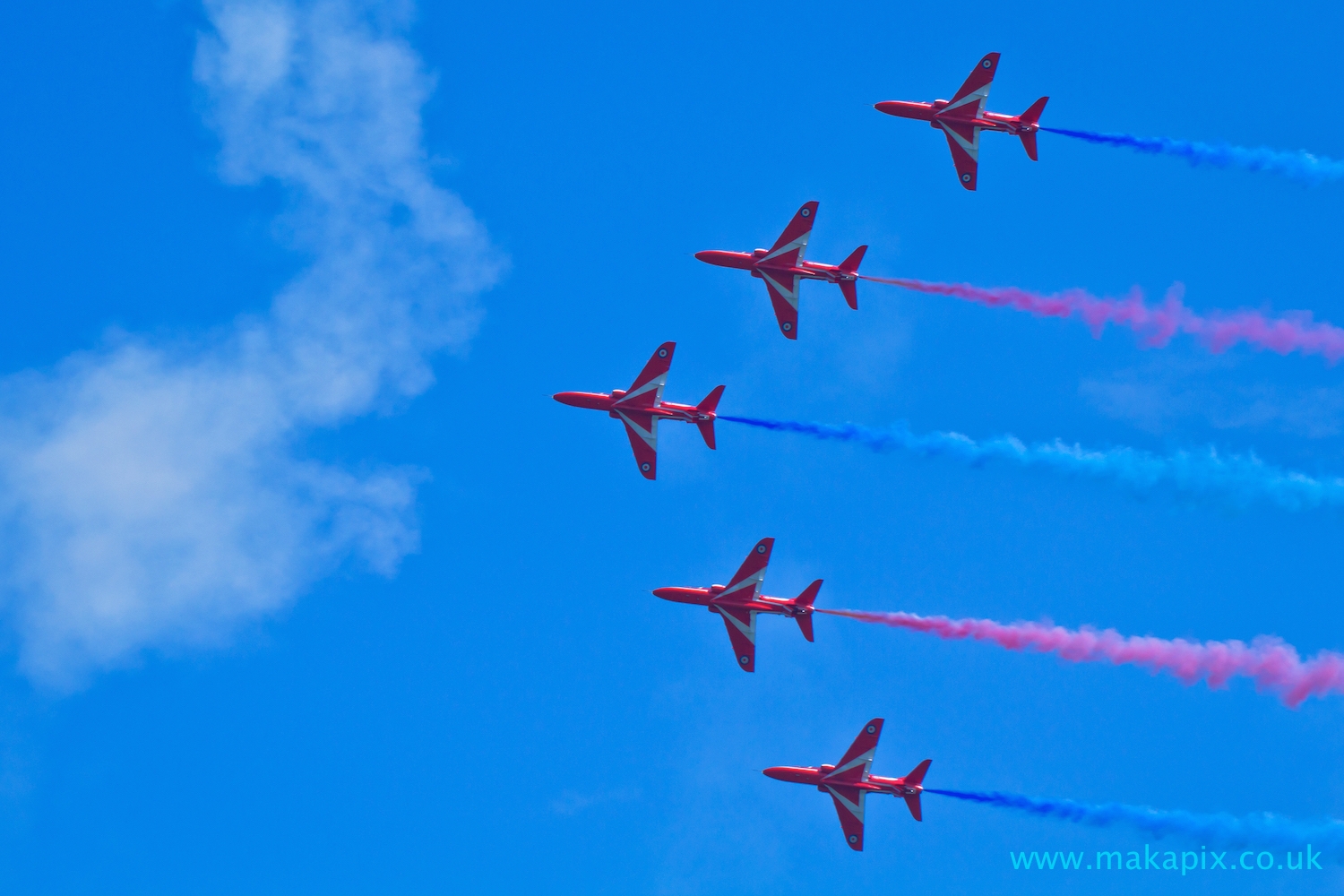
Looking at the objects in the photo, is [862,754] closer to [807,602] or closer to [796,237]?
[807,602]

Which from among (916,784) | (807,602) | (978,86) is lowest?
(916,784)

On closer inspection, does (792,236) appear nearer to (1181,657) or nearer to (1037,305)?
(1037,305)

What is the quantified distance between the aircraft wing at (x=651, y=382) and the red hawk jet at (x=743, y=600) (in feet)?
31.5

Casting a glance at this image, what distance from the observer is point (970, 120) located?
89625 mm

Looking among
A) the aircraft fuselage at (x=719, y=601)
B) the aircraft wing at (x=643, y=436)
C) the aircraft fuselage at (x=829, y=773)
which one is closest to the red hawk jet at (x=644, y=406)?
the aircraft wing at (x=643, y=436)

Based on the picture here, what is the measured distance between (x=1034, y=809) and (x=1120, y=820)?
171 inches

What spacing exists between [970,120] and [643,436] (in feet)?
78.0

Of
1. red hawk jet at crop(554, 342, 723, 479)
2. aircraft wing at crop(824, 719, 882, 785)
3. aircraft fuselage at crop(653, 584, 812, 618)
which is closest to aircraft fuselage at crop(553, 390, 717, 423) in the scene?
red hawk jet at crop(554, 342, 723, 479)

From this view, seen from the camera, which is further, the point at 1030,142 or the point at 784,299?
the point at 784,299

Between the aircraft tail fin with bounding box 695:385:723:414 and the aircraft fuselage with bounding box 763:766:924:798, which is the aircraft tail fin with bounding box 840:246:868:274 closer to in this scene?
the aircraft tail fin with bounding box 695:385:723:414

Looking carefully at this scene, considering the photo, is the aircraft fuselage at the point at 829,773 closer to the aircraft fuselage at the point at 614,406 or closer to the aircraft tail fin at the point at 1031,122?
the aircraft fuselage at the point at 614,406

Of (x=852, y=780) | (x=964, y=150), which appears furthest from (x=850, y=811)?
(x=964, y=150)

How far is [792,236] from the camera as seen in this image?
297ft

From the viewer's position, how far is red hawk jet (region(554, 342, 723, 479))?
90562 millimetres
